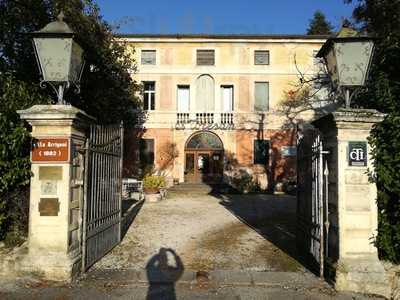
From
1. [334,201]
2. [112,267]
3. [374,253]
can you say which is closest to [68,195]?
[112,267]

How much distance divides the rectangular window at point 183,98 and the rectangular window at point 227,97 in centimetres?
229

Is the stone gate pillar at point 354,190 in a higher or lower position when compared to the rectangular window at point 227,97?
lower

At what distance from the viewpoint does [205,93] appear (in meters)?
27.6

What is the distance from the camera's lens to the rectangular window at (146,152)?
27125 mm

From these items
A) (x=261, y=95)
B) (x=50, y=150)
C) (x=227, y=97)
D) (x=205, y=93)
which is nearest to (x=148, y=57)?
(x=205, y=93)

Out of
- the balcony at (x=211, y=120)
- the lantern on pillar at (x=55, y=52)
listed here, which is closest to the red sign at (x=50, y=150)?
the lantern on pillar at (x=55, y=52)

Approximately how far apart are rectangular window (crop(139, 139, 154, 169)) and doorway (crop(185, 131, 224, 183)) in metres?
2.25

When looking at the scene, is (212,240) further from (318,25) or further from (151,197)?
(318,25)

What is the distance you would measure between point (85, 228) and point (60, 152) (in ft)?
4.17

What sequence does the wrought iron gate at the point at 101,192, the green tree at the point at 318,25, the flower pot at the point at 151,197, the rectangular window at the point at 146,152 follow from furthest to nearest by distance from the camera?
the green tree at the point at 318,25 → the rectangular window at the point at 146,152 → the flower pot at the point at 151,197 → the wrought iron gate at the point at 101,192

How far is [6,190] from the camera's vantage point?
21.4ft

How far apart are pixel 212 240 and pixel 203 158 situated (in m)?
17.9

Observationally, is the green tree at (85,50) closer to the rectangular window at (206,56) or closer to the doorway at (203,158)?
the doorway at (203,158)

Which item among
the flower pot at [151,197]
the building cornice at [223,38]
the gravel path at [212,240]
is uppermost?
the building cornice at [223,38]
